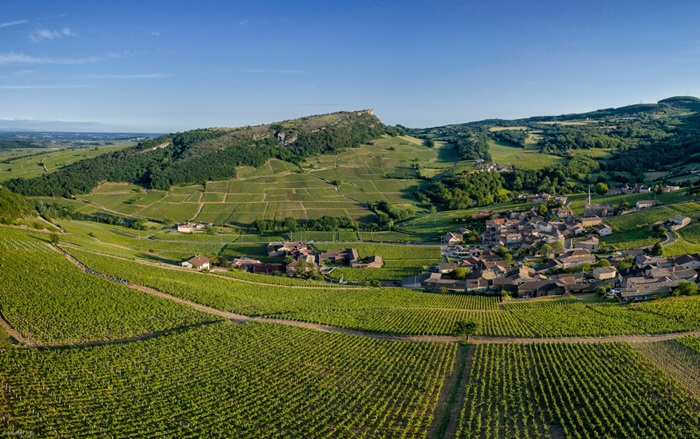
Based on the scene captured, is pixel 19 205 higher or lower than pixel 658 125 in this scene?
lower

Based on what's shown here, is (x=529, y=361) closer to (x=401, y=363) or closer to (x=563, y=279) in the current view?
(x=401, y=363)

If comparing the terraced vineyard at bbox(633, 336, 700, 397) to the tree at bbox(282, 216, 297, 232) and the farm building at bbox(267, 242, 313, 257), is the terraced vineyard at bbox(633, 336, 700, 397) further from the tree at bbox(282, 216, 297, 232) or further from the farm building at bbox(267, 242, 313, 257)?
the tree at bbox(282, 216, 297, 232)

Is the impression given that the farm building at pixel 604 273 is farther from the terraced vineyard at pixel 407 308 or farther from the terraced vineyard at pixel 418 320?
the terraced vineyard at pixel 418 320

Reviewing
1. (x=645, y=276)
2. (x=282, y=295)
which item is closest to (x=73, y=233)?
(x=282, y=295)

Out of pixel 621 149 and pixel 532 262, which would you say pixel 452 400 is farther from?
pixel 621 149

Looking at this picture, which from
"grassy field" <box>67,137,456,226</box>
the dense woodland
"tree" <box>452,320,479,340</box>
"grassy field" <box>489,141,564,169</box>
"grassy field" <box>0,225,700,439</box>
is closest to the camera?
"grassy field" <box>0,225,700,439</box>

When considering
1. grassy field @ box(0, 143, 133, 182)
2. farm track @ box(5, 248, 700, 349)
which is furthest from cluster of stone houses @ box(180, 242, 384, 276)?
grassy field @ box(0, 143, 133, 182)
